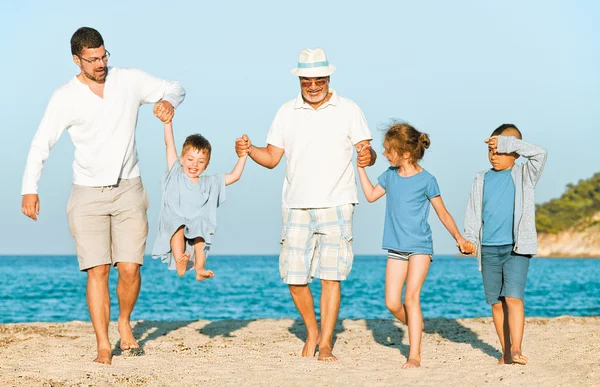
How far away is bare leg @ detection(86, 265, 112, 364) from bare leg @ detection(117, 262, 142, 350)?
9.2 inches

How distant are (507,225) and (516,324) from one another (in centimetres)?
82

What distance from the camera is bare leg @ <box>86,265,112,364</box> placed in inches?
293

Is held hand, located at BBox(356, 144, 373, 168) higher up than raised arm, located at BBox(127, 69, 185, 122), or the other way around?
raised arm, located at BBox(127, 69, 185, 122)

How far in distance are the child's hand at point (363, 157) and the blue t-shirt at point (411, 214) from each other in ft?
1.11

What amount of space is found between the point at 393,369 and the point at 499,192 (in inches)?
68.5

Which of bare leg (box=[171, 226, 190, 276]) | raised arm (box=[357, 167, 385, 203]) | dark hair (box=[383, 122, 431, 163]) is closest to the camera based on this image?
dark hair (box=[383, 122, 431, 163])

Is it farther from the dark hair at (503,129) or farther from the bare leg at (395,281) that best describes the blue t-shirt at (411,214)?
the dark hair at (503,129)

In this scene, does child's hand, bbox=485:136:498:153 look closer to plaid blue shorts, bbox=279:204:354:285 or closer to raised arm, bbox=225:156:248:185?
plaid blue shorts, bbox=279:204:354:285

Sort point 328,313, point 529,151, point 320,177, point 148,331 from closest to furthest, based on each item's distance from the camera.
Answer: point 529,151, point 320,177, point 328,313, point 148,331

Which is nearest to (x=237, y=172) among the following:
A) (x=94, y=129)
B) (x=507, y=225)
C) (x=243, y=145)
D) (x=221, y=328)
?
(x=243, y=145)

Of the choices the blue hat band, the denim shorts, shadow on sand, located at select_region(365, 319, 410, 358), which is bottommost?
shadow on sand, located at select_region(365, 319, 410, 358)

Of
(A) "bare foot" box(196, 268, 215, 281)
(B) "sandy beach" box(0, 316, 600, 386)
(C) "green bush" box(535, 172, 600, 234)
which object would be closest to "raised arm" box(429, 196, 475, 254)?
(B) "sandy beach" box(0, 316, 600, 386)

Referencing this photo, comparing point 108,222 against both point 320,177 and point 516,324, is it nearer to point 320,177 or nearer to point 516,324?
point 320,177

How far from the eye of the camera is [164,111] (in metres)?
7.51
